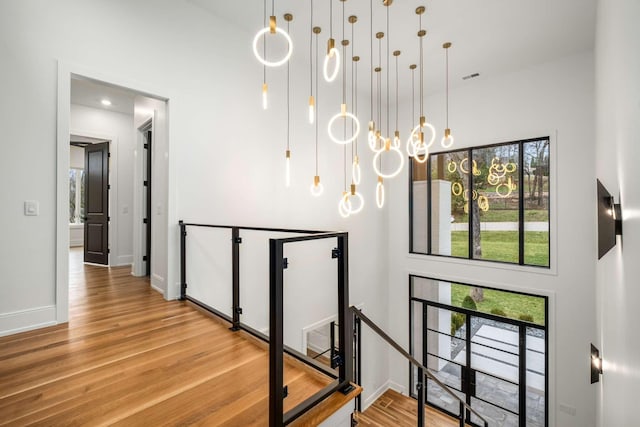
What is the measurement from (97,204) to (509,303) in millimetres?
8019

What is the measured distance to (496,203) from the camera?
5367 millimetres

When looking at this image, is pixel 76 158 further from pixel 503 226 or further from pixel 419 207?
pixel 503 226

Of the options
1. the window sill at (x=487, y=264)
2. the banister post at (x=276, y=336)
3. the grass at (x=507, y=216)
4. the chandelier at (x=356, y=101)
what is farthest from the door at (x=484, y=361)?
the banister post at (x=276, y=336)

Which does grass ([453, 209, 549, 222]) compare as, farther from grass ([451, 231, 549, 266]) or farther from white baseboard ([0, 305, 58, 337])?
white baseboard ([0, 305, 58, 337])

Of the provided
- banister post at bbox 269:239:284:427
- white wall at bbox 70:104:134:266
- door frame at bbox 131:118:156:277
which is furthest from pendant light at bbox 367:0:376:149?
white wall at bbox 70:104:134:266

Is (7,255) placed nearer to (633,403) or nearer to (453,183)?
(633,403)

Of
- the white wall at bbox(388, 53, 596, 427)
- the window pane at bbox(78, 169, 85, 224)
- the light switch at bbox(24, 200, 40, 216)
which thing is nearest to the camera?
the light switch at bbox(24, 200, 40, 216)

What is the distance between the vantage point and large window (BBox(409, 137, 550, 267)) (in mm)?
4938

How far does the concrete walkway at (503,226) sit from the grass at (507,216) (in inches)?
2.2

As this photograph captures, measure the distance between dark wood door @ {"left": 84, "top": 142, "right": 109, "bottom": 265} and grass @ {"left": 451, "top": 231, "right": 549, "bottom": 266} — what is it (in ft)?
22.5

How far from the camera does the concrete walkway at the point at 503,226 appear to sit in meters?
4.90

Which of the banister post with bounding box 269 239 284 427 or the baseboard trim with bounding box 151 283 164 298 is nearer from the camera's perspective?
the banister post with bounding box 269 239 284 427

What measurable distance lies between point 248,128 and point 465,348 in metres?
5.53

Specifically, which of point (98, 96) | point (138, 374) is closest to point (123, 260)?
point (98, 96)
